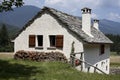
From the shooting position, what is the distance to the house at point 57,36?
1366 inches

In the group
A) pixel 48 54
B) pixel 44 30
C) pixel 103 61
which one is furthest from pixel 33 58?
pixel 103 61

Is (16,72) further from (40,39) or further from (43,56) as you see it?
(40,39)

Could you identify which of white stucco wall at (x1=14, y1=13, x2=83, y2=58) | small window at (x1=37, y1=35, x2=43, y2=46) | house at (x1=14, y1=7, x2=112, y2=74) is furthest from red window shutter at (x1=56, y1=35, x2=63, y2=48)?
small window at (x1=37, y1=35, x2=43, y2=46)

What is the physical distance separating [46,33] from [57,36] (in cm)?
154

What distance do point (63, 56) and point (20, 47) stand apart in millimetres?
6236

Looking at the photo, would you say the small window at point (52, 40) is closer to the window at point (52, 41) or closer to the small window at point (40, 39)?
the window at point (52, 41)

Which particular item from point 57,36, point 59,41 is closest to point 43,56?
point 59,41

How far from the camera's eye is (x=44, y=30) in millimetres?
36719

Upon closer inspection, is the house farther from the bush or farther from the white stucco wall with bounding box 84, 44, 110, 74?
the bush

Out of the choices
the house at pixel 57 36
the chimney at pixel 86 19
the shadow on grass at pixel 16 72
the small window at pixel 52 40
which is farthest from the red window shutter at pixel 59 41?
the shadow on grass at pixel 16 72

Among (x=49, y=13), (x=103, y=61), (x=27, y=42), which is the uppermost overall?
(x=49, y=13)

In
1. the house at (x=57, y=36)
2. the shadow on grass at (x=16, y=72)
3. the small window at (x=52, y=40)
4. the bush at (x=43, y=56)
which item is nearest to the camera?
the shadow on grass at (x=16, y=72)

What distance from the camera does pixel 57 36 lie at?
3569 centimetres

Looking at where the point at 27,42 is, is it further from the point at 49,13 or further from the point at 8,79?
the point at 8,79
